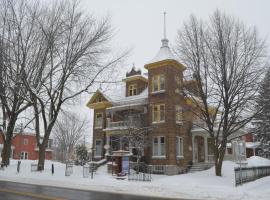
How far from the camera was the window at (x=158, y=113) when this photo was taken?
31.3m

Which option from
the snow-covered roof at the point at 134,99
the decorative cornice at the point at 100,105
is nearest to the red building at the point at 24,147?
the decorative cornice at the point at 100,105

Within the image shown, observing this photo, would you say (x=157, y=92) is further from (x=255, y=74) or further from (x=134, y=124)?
(x=255, y=74)

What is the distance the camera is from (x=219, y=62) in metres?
24.0

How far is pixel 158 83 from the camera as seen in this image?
3209 cm

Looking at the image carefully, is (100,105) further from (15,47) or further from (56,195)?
(56,195)

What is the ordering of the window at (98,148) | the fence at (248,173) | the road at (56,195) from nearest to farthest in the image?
the road at (56,195) < the fence at (248,173) < the window at (98,148)

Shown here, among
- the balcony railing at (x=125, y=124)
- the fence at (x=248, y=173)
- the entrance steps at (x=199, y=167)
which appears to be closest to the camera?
the fence at (x=248, y=173)

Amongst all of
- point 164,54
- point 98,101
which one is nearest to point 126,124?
point 98,101

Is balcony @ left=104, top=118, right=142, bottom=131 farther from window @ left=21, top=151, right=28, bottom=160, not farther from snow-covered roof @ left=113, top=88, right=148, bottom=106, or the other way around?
window @ left=21, top=151, right=28, bottom=160

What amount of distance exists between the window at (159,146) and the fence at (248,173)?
9.01m

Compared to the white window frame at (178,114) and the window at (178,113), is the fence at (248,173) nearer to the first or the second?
the white window frame at (178,114)

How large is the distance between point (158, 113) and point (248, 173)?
39.3ft

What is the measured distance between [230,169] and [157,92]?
10.5m

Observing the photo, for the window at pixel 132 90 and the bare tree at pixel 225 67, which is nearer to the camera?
the bare tree at pixel 225 67
